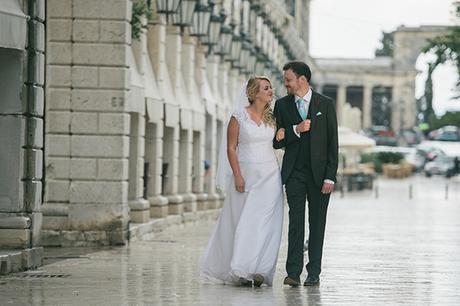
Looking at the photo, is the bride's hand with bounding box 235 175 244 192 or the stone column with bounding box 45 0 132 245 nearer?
the bride's hand with bounding box 235 175 244 192

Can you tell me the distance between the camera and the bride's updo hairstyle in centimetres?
1706

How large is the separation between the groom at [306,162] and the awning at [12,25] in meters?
3.14

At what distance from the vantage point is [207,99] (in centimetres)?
4059

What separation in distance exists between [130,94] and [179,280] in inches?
376

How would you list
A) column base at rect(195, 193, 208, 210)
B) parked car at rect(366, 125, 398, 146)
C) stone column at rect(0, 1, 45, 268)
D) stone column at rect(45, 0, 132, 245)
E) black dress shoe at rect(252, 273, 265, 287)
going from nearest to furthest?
black dress shoe at rect(252, 273, 265, 287)
stone column at rect(0, 1, 45, 268)
stone column at rect(45, 0, 132, 245)
column base at rect(195, 193, 208, 210)
parked car at rect(366, 125, 398, 146)

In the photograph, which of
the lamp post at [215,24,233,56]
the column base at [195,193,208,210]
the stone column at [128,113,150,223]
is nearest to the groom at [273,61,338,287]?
the stone column at [128,113,150,223]

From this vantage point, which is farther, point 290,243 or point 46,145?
point 46,145

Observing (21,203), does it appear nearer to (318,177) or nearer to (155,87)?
(318,177)

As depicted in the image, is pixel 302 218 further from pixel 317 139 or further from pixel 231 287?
pixel 231 287

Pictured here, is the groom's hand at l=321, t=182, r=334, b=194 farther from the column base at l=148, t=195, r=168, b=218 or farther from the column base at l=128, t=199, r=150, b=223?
the column base at l=148, t=195, r=168, b=218

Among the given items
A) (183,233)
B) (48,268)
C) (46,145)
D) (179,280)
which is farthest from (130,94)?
(179,280)

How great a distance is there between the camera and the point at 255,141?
1705cm

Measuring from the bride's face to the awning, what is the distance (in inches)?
112

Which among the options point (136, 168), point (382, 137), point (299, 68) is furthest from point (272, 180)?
point (382, 137)
